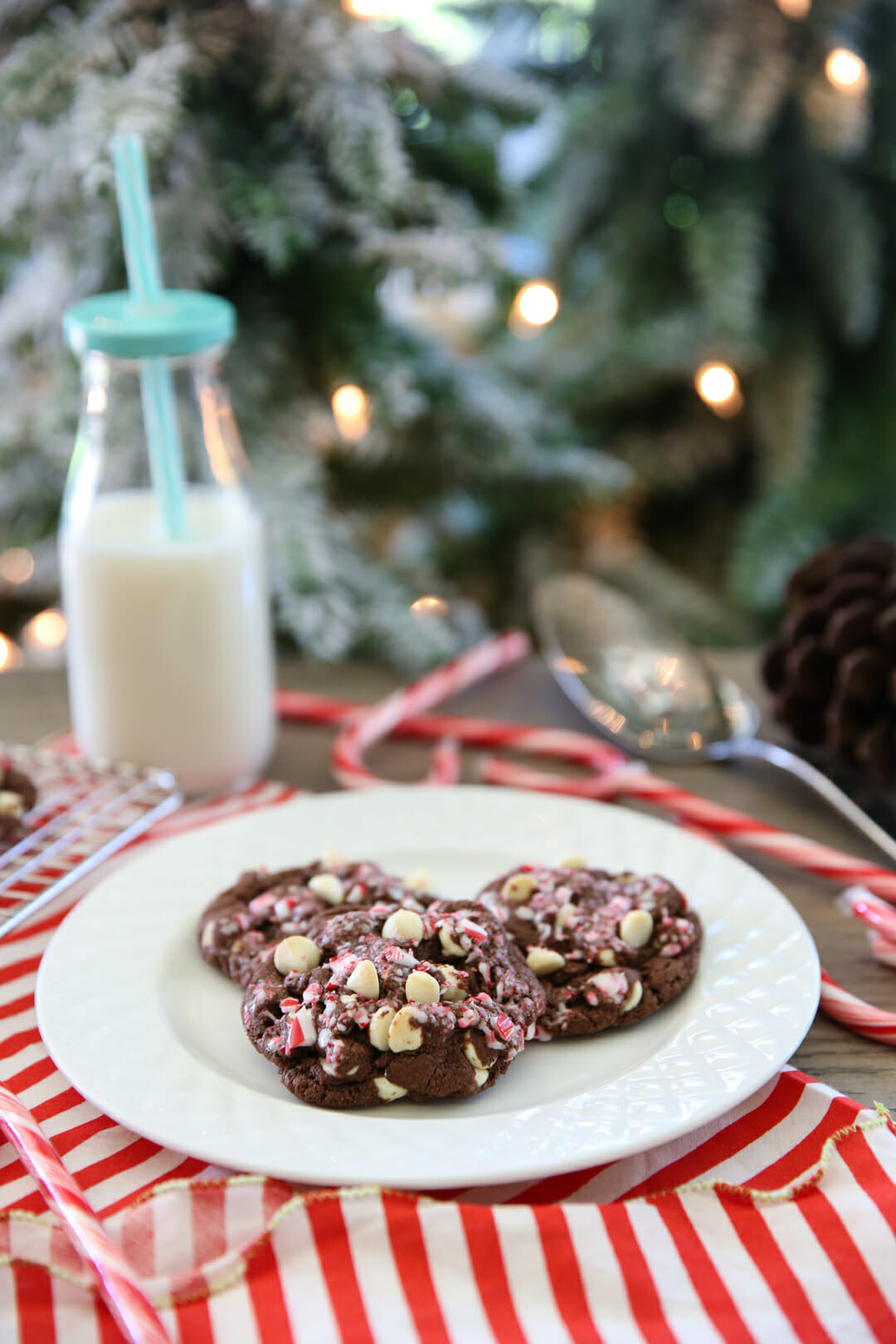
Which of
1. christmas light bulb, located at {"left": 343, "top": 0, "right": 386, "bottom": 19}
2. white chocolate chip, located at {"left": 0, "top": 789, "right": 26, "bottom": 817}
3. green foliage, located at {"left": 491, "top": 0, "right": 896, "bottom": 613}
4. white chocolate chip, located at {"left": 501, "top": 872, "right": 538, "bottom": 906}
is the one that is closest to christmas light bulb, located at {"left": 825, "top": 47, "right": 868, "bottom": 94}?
green foliage, located at {"left": 491, "top": 0, "right": 896, "bottom": 613}

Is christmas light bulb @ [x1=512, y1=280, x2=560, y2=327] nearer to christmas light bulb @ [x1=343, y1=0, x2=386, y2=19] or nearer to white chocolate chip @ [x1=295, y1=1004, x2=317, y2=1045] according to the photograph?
christmas light bulb @ [x1=343, y1=0, x2=386, y2=19]

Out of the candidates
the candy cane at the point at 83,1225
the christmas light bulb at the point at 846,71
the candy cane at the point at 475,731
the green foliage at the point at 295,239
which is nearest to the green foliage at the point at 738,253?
the christmas light bulb at the point at 846,71

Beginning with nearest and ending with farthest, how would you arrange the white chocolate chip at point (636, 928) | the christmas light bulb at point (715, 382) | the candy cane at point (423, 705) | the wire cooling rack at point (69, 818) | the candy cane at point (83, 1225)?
the candy cane at point (83, 1225)
the white chocolate chip at point (636, 928)
the wire cooling rack at point (69, 818)
the candy cane at point (423, 705)
the christmas light bulb at point (715, 382)

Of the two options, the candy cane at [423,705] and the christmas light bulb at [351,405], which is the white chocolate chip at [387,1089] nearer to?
the candy cane at [423,705]

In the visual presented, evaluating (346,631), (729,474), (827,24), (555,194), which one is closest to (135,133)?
(346,631)

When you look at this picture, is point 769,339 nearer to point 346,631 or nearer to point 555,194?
point 555,194

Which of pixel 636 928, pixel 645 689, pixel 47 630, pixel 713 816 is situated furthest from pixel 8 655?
pixel 636 928
